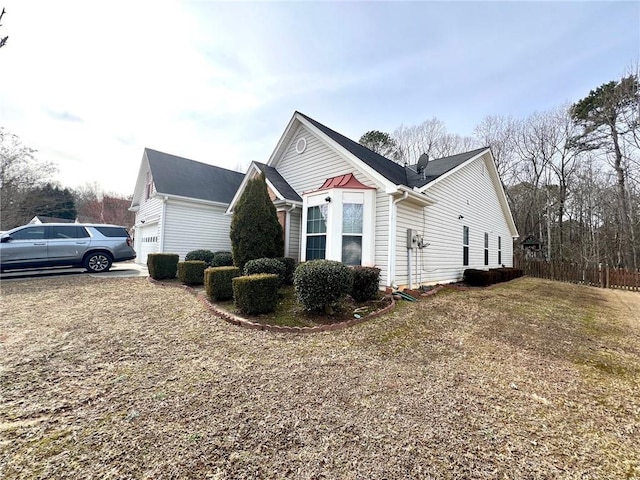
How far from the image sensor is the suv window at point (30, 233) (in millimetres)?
8875

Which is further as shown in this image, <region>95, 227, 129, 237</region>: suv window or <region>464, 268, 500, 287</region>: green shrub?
<region>464, 268, 500, 287</region>: green shrub

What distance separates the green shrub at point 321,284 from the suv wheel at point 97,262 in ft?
31.4

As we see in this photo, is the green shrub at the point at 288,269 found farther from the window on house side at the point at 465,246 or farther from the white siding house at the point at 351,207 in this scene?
the window on house side at the point at 465,246

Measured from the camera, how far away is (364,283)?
6527 millimetres

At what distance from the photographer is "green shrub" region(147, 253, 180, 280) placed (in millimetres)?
9547

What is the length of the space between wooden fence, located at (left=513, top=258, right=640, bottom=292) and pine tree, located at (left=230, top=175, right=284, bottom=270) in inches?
648

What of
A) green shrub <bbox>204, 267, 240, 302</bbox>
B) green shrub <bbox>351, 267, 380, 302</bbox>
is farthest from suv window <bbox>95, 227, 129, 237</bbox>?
green shrub <bbox>351, 267, 380, 302</bbox>

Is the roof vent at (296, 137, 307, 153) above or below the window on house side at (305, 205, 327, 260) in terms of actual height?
above

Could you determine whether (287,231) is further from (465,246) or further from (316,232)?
(465,246)

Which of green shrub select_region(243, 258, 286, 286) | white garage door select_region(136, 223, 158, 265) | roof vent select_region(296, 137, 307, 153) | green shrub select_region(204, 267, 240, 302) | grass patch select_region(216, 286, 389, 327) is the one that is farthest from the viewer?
white garage door select_region(136, 223, 158, 265)

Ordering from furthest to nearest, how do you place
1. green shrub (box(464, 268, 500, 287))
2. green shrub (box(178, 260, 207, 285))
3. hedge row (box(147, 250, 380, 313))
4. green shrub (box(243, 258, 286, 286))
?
green shrub (box(464, 268, 500, 287)) → green shrub (box(178, 260, 207, 285)) → green shrub (box(243, 258, 286, 286)) → hedge row (box(147, 250, 380, 313))

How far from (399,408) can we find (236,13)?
883cm

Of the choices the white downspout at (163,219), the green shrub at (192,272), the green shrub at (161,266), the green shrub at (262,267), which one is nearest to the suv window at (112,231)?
the white downspout at (163,219)

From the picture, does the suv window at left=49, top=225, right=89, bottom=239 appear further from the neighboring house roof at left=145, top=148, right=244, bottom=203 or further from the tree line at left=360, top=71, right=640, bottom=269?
the tree line at left=360, top=71, right=640, bottom=269
